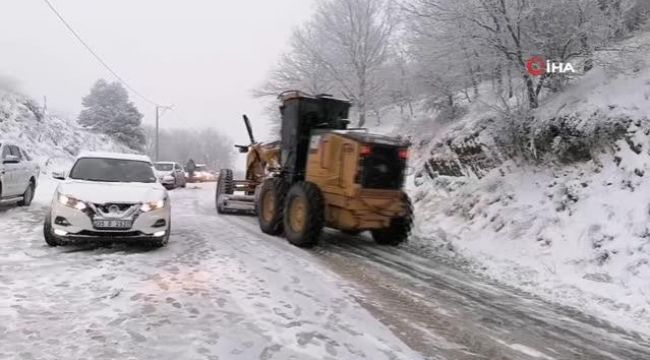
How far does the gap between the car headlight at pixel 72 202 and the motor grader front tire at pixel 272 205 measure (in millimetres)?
4448

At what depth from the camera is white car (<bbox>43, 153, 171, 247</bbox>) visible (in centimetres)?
841

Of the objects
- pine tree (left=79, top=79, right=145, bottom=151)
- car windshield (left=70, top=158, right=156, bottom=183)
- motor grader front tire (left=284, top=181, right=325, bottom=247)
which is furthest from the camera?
pine tree (left=79, top=79, right=145, bottom=151)

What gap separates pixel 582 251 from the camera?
9125 mm

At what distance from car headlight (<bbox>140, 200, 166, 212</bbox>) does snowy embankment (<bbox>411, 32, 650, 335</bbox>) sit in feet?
17.6

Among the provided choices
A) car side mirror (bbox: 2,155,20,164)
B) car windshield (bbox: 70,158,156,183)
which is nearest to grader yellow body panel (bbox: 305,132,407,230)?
car windshield (bbox: 70,158,156,183)

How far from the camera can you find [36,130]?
3672 cm

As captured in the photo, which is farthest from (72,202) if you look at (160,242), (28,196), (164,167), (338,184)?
(164,167)

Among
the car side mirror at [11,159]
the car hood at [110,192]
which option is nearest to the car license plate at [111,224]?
the car hood at [110,192]

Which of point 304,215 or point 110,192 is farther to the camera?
point 304,215

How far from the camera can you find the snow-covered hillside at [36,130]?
109 ft

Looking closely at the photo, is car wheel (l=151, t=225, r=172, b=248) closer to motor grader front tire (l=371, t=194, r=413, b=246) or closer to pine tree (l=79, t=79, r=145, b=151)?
motor grader front tire (l=371, t=194, r=413, b=246)

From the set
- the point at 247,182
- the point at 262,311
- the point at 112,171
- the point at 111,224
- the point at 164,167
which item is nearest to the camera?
the point at 262,311

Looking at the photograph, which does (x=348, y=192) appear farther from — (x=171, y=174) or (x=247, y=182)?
(x=171, y=174)

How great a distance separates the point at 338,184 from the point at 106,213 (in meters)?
4.14
